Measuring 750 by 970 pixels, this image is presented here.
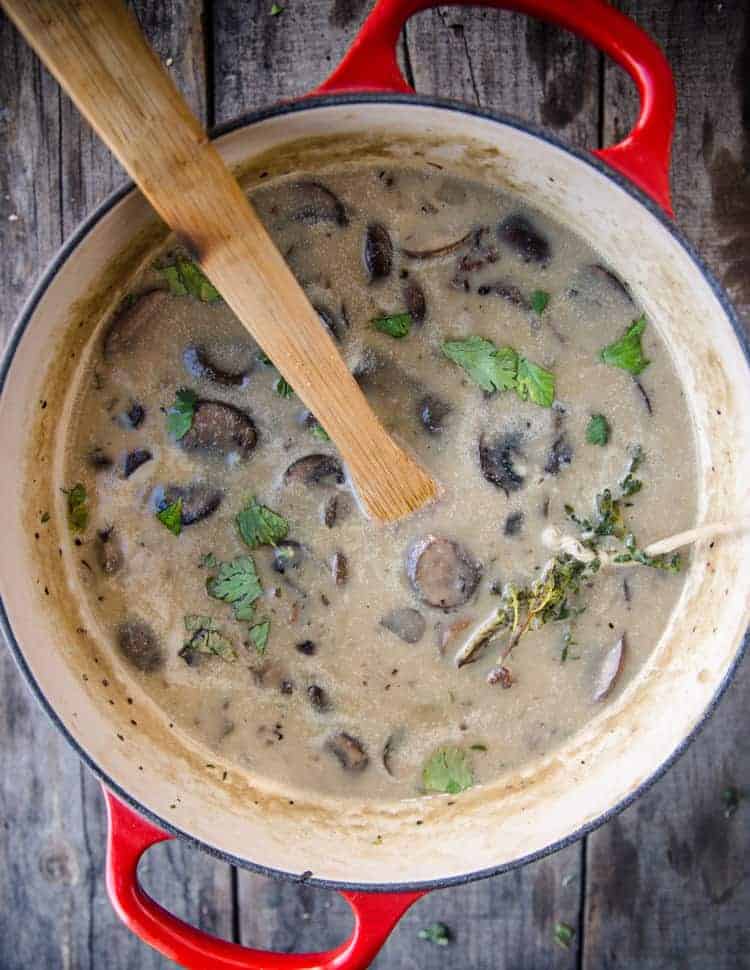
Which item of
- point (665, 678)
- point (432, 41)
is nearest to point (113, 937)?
point (665, 678)

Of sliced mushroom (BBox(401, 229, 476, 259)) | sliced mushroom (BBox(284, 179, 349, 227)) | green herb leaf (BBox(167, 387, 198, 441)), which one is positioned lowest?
green herb leaf (BBox(167, 387, 198, 441))

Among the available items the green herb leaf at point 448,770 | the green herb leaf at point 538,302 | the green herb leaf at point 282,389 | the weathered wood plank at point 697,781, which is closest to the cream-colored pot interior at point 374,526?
the green herb leaf at point 448,770

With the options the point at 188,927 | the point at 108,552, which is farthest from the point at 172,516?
the point at 188,927

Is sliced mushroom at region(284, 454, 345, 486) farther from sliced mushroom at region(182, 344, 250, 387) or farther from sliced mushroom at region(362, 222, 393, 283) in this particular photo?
sliced mushroom at region(362, 222, 393, 283)

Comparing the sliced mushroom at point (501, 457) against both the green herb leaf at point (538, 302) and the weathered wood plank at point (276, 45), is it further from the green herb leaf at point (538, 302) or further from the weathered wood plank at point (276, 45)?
the weathered wood plank at point (276, 45)

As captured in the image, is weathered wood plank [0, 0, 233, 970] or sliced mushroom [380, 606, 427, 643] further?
weathered wood plank [0, 0, 233, 970]

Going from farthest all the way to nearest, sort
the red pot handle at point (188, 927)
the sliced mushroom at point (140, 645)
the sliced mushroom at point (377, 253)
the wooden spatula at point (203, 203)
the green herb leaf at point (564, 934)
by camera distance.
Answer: the green herb leaf at point (564, 934)
the sliced mushroom at point (140, 645)
the sliced mushroom at point (377, 253)
the red pot handle at point (188, 927)
the wooden spatula at point (203, 203)

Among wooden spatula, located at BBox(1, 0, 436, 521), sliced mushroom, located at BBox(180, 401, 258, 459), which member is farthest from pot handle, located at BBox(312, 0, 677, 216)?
sliced mushroom, located at BBox(180, 401, 258, 459)
